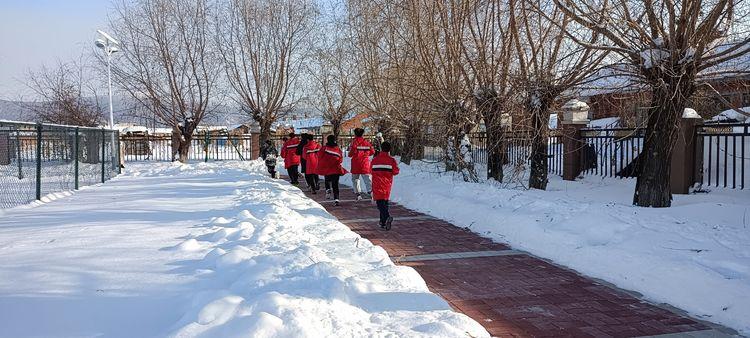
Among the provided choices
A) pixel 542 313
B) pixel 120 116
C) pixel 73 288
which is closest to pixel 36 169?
pixel 73 288

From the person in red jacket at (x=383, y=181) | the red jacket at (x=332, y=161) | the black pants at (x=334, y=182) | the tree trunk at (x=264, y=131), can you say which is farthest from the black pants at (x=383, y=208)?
the tree trunk at (x=264, y=131)

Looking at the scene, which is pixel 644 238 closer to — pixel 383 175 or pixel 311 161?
pixel 383 175

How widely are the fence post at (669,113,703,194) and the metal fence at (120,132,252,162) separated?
22.9 meters

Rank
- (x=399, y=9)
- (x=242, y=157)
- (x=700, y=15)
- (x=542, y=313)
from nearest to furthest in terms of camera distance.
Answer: (x=542, y=313), (x=700, y=15), (x=399, y=9), (x=242, y=157)

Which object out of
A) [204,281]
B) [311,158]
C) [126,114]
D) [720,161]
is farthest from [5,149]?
[126,114]

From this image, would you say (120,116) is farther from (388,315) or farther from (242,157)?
(388,315)

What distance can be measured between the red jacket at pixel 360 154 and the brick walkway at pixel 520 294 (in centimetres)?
416

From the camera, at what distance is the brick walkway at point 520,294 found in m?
4.66

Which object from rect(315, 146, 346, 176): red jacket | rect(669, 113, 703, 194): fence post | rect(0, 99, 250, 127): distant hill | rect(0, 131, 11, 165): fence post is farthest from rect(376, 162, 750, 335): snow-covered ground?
rect(0, 99, 250, 127): distant hill

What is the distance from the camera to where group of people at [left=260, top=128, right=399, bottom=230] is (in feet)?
31.2

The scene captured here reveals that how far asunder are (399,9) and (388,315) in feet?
44.1

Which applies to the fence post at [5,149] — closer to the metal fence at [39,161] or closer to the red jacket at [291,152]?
the metal fence at [39,161]

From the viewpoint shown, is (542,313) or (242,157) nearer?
(542,313)

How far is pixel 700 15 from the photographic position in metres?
8.52
